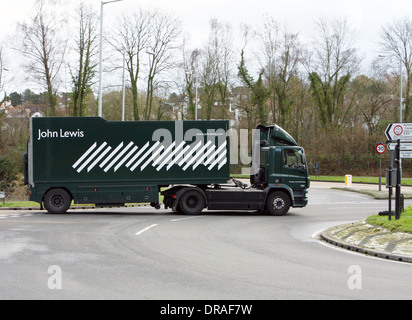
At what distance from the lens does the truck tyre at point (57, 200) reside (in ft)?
66.7

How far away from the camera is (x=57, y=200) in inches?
807

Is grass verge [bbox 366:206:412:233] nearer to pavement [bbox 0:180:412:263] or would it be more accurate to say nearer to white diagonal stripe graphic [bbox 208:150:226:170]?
pavement [bbox 0:180:412:263]

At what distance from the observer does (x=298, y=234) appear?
15.6m

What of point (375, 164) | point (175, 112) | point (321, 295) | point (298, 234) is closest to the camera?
point (321, 295)

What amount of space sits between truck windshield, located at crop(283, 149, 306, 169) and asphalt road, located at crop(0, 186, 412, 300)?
10.1 ft

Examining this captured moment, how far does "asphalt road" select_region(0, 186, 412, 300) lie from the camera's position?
776cm

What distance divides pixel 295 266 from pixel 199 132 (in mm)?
11088

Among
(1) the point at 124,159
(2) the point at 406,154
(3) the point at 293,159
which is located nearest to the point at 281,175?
(3) the point at 293,159

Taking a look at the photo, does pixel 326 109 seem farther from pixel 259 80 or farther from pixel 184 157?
pixel 184 157

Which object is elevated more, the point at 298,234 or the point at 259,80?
the point at 259,80

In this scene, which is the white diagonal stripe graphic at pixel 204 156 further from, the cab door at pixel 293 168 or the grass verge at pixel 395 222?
the grass verge at pixel 395 222

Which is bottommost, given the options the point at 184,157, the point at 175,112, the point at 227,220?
the point at 227,220
